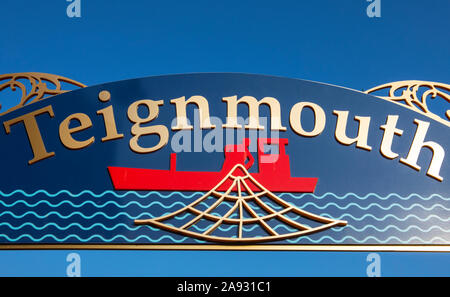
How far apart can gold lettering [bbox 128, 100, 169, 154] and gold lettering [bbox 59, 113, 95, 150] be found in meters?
0.43

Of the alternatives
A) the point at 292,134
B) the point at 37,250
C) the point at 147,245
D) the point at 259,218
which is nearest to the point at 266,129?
the point at 292,134

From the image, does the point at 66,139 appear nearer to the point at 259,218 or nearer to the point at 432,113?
the point at 259,218

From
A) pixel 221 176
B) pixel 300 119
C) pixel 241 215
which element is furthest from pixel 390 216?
pixel 221 176

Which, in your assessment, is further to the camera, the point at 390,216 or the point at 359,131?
the point at 359,131

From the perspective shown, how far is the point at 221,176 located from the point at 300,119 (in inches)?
41.5

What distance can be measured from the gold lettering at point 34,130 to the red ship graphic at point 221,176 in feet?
2.39

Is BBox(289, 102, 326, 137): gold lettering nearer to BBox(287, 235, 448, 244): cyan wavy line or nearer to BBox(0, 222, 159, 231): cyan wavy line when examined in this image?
BBox(287, 235, 448, 244): cyan wavy line

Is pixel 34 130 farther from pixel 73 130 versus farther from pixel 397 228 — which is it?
pixel 397 228

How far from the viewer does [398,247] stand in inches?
214

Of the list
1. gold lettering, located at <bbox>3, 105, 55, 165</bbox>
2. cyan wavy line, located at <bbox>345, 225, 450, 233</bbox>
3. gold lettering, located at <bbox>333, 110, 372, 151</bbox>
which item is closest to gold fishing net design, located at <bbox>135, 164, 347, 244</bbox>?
cyan wavy line, located at <bbox>345, 225, 450, 233</bbox>

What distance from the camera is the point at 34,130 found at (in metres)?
5.67
